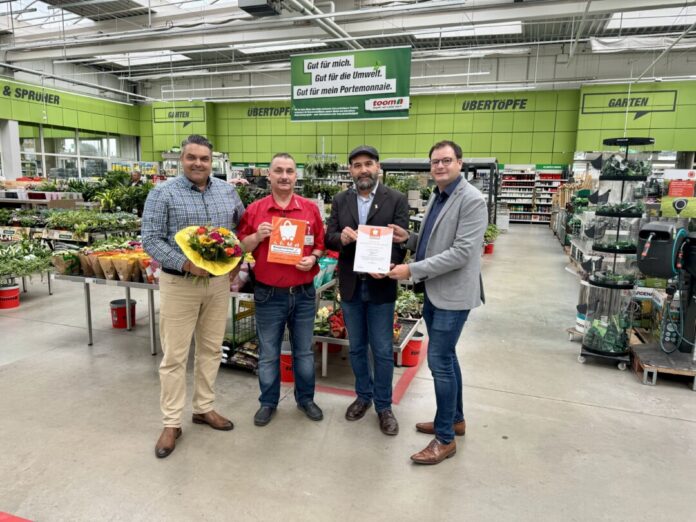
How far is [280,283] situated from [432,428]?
134cm

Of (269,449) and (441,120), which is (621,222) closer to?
(269,449)

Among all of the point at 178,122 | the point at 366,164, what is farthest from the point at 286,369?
the point at 178,122

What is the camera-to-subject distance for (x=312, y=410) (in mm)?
3125

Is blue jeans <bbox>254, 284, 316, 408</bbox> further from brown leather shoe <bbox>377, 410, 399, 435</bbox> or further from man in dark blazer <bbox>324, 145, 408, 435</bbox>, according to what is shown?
brown leather shoe <bbox>377, 410, 399, 435</bbox>

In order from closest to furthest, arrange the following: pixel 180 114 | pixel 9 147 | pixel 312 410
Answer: pixel 312 410 < pixel 9 147 < pixel 180 114

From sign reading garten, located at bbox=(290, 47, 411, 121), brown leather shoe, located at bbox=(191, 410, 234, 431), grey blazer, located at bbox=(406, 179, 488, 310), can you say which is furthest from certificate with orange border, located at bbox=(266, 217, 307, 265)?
sign reading garten, located at bbox=(290, 47, 411, 121)

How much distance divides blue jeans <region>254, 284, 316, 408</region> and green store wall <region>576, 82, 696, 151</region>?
665 inches

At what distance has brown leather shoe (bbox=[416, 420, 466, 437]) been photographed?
116 inches

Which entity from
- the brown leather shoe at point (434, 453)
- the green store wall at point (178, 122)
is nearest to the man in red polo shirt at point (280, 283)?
the brown leather shoe at point (434, 453)

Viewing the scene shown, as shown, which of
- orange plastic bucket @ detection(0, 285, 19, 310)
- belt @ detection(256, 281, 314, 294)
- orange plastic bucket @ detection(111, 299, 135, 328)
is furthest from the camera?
orange plastic bucket @ detection(0, 285, 19, 310)

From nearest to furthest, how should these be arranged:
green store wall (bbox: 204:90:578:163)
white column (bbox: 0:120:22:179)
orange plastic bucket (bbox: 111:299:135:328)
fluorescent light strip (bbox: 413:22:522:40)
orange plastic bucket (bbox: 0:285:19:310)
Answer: orange plastic bucket (bbox: 111:299:135:328) < orange plastic bucket (bbox: 0:285:19:310) < fluorescent light strip (bbox: 413:22:522:40) < white column (bbox: 0:120:22:179) < green store wall (bbox: 204:90:578:163)

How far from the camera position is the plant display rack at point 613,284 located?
13.6ft

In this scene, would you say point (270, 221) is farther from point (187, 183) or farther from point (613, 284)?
point (613, 284)

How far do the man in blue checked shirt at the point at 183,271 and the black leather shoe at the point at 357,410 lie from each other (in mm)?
1004
